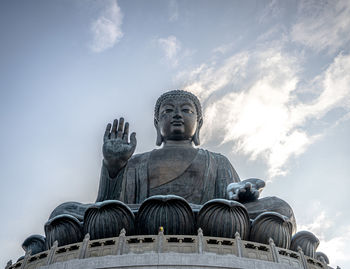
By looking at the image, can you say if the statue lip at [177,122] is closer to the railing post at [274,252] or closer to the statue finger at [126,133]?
the statue finger at [126,133]

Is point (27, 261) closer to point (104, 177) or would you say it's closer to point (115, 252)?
point (115, 252)

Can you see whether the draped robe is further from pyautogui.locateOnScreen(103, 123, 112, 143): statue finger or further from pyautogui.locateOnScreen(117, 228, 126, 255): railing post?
pyautogui.locateOnScreen(117, 228, 126, 255): railing post

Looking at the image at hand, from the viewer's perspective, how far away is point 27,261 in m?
8.08

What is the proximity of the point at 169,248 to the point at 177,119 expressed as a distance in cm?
561

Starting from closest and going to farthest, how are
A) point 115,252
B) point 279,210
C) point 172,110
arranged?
point 115,252
point 279,210
point 172,110

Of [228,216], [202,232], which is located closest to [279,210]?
[228,216]

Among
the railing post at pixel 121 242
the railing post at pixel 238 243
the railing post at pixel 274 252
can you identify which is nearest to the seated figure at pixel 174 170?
the railing post at pixel 274 252

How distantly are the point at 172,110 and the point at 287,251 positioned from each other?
5.87 m

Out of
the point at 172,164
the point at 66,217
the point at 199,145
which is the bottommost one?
the point at 66,217

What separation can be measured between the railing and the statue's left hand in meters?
1.68

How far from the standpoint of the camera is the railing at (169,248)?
7.52 m

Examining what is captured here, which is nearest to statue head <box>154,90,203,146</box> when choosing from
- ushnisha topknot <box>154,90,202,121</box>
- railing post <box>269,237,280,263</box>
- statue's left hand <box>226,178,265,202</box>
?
ushnisha topknot <box>154,90,202,121</box>

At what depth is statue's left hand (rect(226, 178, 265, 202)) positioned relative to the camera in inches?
376

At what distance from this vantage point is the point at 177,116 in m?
12.7
